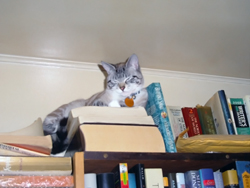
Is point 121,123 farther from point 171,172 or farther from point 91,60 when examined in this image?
point 91,60

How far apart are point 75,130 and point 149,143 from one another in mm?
264

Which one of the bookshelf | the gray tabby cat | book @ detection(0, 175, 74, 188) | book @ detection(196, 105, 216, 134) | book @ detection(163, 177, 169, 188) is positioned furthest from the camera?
book @ detection(196, 105, 216, 134)

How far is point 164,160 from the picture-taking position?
101 cm

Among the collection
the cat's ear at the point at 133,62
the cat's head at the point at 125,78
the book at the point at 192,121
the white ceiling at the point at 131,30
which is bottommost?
the book at the point at 192,121

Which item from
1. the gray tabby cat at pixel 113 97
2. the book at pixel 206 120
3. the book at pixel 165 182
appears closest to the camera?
the book at pixel 165 182

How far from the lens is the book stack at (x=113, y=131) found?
97 centimetres

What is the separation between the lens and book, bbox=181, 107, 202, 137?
1317 millimetres

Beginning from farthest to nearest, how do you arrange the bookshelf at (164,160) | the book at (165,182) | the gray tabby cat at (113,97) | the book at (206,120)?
the book at (206,120) → the gray tabby cat at (113,97) → the book at (165,182) → the bookshelf at (164,160)

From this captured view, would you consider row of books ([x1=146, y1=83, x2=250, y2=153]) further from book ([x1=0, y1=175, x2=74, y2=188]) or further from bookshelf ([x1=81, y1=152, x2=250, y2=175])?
book ([x1=0, y1=175, x2=74, y2=188])

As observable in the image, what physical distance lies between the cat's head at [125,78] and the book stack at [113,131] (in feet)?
0.89

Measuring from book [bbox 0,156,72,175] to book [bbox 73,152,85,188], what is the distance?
3cm

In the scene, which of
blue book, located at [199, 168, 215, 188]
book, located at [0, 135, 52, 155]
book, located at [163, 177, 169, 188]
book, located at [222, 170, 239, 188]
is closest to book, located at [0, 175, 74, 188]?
book, located at [0, 135, 52, 155]

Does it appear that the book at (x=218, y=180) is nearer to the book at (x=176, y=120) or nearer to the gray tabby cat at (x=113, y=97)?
the book at (x=176, y=120)

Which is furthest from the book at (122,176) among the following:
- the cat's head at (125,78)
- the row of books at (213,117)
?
the cat's head at (125,78)
